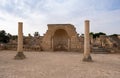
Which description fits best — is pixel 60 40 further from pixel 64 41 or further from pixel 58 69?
pixel 58 69

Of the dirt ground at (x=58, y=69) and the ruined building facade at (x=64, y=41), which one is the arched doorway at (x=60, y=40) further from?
the dirt ground at (x=58, y=69)

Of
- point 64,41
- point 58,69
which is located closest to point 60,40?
point 64,41

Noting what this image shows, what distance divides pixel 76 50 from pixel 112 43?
5.04m

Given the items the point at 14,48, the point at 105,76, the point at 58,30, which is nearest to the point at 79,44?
the point at 58,30

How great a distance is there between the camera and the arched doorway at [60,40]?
79.2 feet

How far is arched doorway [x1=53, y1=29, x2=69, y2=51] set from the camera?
79.2ft

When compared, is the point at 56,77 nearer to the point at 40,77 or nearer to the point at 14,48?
the point at 40,77

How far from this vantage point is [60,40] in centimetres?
2491

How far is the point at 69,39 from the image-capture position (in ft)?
74.4

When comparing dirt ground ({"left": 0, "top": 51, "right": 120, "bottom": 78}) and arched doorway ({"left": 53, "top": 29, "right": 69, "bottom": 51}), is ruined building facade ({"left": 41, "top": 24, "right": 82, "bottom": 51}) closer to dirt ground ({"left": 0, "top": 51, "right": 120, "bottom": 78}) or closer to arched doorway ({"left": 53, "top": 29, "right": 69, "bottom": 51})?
arched doorway ({"left": 53, "top": 29, "right": 69, "bottom": 51})

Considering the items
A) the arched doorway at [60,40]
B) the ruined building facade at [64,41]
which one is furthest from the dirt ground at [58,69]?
the arched doorway at [60,40]

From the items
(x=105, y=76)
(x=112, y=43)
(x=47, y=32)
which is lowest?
(x=105, y=76)

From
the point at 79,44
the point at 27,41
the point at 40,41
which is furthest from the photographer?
the point at 27,41

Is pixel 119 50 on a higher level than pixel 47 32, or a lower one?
lower
